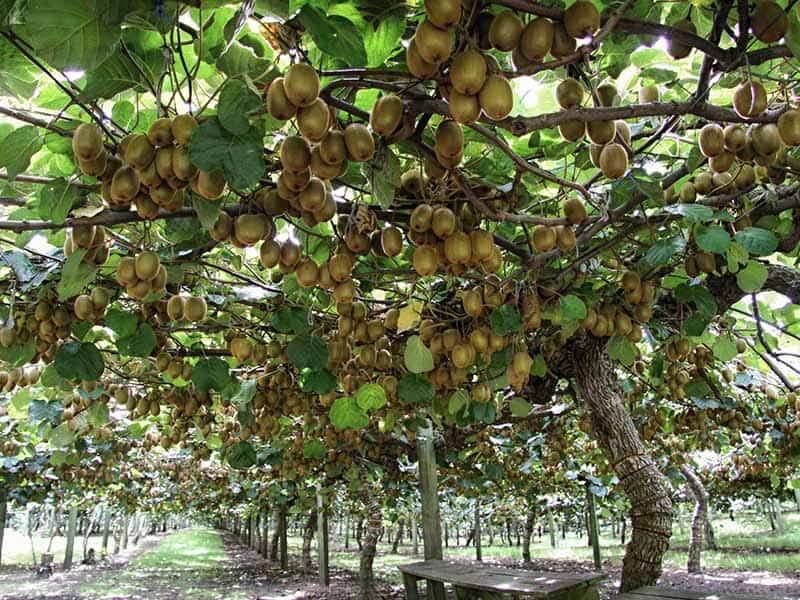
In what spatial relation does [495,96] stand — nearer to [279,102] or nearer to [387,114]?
[387,114]

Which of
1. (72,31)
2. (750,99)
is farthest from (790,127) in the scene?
(72,31)

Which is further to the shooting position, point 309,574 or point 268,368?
point 309,574

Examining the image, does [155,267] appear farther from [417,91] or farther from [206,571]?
[206,571]

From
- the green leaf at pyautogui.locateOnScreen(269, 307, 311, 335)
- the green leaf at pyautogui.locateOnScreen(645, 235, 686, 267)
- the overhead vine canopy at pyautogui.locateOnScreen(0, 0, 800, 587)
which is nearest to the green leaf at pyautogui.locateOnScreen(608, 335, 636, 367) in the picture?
the overhead vine canopy at pyautogui.locateOnScreen(0, 0, 800, 587)

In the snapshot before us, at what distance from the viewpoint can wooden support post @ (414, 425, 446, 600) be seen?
6.17m

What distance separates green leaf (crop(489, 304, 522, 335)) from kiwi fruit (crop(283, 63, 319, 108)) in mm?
1598

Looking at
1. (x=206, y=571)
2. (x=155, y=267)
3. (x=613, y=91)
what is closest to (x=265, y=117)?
(x=155, y=267)

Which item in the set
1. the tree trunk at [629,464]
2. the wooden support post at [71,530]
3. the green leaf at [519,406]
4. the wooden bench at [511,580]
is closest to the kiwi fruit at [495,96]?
the tree trunk at [629,464]

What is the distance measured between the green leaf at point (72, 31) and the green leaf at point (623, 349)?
7.90 ft

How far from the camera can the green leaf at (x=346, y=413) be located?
10.4ft

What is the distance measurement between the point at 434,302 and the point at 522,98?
1.08 m

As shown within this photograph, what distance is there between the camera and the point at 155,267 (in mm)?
1749

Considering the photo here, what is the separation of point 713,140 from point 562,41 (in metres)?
0.63

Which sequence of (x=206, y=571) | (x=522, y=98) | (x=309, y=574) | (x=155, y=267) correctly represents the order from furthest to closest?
1. (x=206, y=571)
2. (x=309, y=574)
3. (x=522, y=98)
4. (x=155, y=267)
